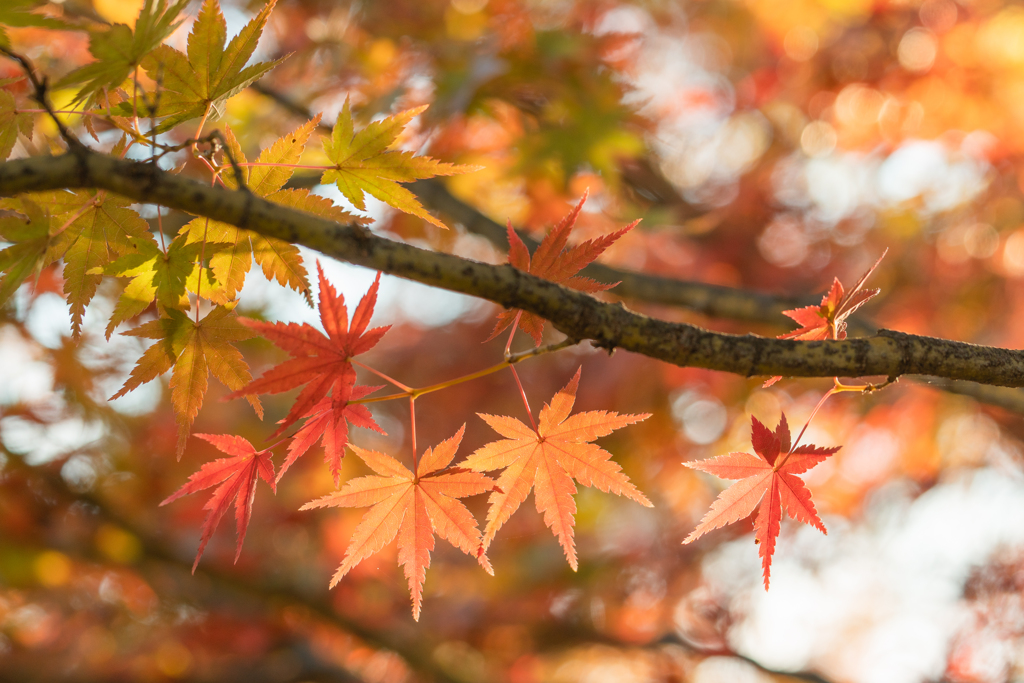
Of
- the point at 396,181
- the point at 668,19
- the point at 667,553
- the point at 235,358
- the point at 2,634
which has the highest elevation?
the point at 668,19

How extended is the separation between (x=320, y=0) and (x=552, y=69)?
158cm

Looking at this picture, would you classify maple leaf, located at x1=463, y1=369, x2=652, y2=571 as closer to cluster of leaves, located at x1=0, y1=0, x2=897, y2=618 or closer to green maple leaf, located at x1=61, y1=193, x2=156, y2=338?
cluster of leaves, located at x1=0, y1=0, x2=897, y2=618

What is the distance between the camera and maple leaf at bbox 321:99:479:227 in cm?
100

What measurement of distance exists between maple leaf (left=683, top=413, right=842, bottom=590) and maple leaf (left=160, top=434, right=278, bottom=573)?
78cm

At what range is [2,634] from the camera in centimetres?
580

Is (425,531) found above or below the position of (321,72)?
below

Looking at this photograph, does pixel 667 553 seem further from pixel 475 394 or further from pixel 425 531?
pixel 425 531

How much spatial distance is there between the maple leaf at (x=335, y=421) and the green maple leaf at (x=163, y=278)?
0.93ft

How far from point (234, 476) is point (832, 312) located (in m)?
1.16

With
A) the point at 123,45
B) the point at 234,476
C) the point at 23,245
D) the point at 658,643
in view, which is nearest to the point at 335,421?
the point at 234,476

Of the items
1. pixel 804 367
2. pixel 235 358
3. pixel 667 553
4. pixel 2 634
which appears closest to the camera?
pixel 804 367

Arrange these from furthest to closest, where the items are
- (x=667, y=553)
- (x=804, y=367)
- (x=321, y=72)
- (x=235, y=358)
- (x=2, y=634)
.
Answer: (x=2, y=634), (x=667, y=553), (x=321, y=72), (x=235, y=358), (x=804, y=367)

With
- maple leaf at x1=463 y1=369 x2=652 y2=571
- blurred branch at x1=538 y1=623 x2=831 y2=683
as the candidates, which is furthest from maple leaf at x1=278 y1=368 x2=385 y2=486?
blurred branch at x1=538 y1=623 x2=831 y2=683

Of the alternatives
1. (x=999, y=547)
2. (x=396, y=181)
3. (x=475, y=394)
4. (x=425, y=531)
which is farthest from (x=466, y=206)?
(x=999, y=547)
